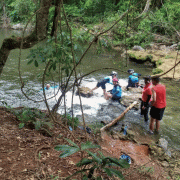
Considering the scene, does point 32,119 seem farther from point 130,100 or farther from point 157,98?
point 130,100

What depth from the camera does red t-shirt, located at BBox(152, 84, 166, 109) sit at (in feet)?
16.5

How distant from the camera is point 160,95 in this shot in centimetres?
511

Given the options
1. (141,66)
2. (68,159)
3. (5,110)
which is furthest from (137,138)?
(141,66)

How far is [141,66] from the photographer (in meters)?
15.0

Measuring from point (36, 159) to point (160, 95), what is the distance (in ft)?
12.8

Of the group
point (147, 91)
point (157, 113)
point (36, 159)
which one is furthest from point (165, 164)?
point (36, 159)

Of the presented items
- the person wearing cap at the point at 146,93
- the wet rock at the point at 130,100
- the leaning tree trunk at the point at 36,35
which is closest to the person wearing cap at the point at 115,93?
the wet rock at the point at 130,100

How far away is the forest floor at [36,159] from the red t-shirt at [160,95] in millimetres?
1791

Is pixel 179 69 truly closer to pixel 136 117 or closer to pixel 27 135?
pixel 136 117

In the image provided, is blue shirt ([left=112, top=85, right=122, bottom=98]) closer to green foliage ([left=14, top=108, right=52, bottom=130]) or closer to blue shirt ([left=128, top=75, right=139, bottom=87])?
blue shirt ([left=128, top=75, right=139, bottom=87])

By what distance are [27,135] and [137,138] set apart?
330 cm

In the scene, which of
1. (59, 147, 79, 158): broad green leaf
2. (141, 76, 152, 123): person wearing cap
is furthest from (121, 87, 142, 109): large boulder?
(59, 147, 79, 158): broad green leaf

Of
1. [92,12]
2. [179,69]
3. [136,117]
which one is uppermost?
[92,12]

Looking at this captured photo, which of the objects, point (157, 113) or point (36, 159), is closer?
point (36, 159)
